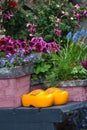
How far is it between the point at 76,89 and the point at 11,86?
0.66 metres

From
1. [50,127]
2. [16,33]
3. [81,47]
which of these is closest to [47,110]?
[50,127]

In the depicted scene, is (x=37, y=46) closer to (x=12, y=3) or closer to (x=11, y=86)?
(x=11, y=86)

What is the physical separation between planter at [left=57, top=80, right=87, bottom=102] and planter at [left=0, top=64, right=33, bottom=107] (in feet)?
1.46

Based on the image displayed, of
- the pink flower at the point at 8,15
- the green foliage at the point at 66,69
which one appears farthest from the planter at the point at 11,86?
the pink flower at the point at 8,15

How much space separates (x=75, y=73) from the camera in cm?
422

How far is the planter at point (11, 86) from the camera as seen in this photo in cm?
394

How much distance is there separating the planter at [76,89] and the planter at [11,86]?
0.44 m

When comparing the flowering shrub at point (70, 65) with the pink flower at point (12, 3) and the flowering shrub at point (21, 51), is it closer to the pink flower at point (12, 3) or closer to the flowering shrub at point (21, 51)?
the flowering shrub at point (21, 51)

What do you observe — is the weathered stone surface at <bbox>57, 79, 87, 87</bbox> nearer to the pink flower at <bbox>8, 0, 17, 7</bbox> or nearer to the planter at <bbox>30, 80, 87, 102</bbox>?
the planter at <bbox>30, 80, 87, 102</bbox>

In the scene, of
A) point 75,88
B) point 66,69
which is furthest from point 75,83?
point 66,69

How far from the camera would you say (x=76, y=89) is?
165 inches

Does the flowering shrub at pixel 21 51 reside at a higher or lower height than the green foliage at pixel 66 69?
higher

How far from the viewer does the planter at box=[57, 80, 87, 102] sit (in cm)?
418

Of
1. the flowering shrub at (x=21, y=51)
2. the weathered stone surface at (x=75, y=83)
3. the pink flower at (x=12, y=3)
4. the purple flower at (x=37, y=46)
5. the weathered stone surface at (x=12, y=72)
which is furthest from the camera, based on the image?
the pink flower at (x=12, y=3)
